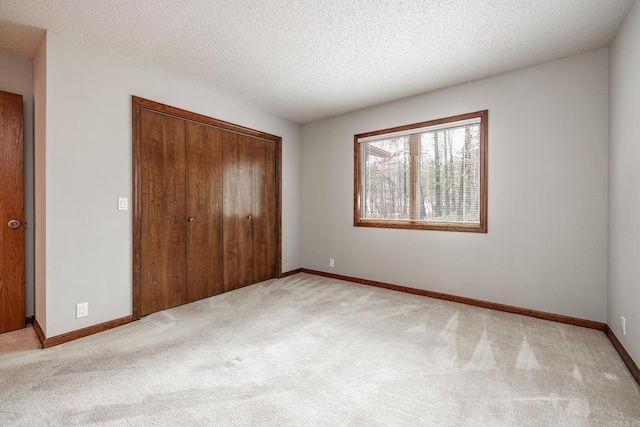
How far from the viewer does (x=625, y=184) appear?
7.14 feet

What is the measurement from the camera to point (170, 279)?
328 centimetres

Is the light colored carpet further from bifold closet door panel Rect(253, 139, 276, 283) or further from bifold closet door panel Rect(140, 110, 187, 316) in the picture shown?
bifold closet door panel Rect(253, 139, 276, 283)

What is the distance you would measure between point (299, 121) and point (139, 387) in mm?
4082

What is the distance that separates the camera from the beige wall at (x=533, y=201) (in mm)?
2715

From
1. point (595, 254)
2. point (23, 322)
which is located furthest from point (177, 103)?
point (595, 254)

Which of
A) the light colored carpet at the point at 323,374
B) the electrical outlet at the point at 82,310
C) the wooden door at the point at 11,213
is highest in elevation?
the wooden door at the point at 11,213

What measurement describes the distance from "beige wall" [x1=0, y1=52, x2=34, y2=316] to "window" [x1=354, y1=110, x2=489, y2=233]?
3.63 m

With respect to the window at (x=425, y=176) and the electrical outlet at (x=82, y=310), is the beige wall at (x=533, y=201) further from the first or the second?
the electrical outlet at (x=82, y=310)

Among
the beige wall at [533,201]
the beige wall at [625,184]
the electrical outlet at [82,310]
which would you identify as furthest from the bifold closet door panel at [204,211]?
the beige wall at [625,184]

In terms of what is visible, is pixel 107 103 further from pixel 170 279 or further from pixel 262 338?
pixel 262 338

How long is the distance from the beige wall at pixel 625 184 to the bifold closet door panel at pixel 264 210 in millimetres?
3813

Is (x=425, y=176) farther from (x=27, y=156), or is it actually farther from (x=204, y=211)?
(x=27, y=156)

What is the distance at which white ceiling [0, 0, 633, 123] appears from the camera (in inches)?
83.0

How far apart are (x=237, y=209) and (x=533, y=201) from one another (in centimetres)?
346
